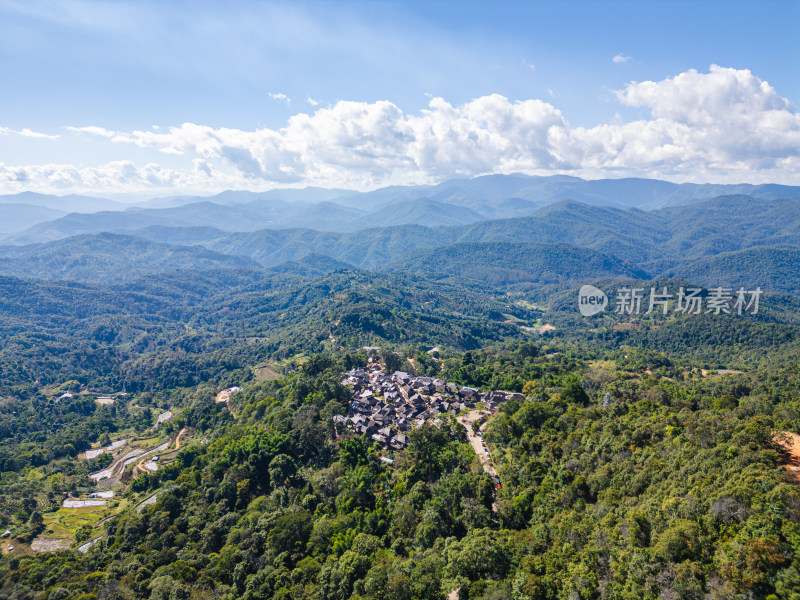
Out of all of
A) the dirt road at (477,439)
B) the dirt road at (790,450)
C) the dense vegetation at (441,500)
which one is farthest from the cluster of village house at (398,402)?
the dirt road at (790,450)

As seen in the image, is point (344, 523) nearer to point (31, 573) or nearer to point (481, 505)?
point (481, 505)

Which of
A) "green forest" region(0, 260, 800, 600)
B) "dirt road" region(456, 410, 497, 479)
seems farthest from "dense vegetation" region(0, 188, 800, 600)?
"dirt road" region(456, 410, 497, 479)

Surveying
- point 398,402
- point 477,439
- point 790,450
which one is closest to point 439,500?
point 477,439

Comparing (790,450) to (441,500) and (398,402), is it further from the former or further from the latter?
(398,402)

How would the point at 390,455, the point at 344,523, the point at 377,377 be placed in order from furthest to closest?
the point at 377,377, the point at 390,455, the point at 344,523

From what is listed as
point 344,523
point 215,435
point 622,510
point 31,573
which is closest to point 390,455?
point 344,523

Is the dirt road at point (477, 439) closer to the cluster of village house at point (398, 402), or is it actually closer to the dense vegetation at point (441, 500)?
the dense vegetation at point (441, 500)

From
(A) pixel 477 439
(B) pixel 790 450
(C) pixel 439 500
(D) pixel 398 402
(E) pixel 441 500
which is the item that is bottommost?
(A) pixel 477 439

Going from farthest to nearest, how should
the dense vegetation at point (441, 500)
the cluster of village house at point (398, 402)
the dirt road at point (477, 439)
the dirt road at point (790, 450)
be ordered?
the cluster of village house at point (398, 402) → the dirt road at point (477, 439) → the dirt road at point (790, 450) → the dense vegetation at point (441, 500)
